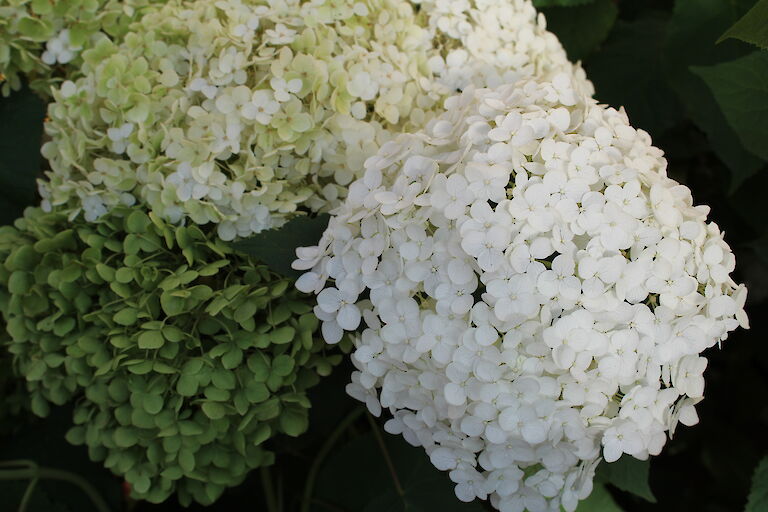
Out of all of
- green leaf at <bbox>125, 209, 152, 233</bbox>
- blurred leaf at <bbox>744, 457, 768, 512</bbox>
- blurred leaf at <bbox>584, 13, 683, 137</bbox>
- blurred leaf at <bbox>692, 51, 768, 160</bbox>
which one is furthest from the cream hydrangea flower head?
blurred leaf at <bbox>744, 457, 768, 512</bbox>

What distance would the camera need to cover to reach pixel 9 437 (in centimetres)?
91

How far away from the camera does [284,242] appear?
2.16 feet

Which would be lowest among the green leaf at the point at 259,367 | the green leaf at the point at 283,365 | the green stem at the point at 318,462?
the green stem at the point at 318,462

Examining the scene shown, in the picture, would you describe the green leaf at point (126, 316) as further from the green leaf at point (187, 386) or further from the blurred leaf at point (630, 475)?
the blurred leaf at point (630, 475)

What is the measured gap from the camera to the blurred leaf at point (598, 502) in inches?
30.2

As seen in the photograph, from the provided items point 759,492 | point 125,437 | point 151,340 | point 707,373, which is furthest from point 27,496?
point 707,373

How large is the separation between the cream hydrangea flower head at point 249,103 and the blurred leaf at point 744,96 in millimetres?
237

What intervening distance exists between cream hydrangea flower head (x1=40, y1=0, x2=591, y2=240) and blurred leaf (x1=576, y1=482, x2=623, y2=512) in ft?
1.33

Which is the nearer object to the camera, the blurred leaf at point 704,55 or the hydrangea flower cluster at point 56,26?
the hydrangea flower cluster at point 56,26

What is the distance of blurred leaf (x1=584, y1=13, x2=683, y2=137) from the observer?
3.41 feet

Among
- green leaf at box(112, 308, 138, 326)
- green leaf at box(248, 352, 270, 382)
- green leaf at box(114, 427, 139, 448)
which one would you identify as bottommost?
green leaf at box(114, 427, 139, 448)

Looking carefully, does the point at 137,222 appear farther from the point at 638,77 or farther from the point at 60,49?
the point at 638,77

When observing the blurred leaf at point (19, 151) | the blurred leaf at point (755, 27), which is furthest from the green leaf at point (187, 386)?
the blurred leaf at point (755, 27)

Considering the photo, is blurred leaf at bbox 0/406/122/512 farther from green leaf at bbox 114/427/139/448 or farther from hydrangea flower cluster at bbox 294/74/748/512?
hydrangea flower cluster at bbox 294/74/748/512
